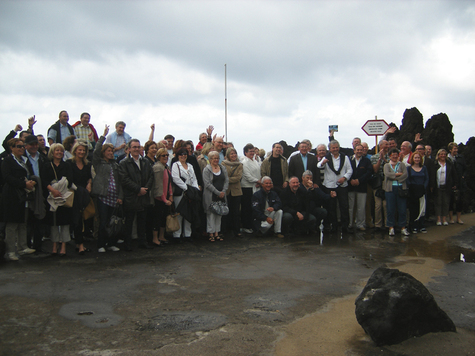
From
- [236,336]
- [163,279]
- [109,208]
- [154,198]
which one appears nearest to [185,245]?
[154,198]

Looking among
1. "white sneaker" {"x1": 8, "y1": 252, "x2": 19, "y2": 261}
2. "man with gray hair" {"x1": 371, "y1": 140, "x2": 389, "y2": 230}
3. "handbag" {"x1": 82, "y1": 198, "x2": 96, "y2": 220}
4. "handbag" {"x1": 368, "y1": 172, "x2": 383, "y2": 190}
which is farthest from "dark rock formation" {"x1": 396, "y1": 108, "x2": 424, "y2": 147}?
"white sneaker" {"x1": 8, "y1": 252, "x2": 19, "y2": 261}

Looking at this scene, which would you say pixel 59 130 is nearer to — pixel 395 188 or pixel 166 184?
pixel 166 184

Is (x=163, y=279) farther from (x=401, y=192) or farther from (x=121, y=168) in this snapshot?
(x=401, y=192)

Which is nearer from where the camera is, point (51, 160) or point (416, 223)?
point (51, 160)

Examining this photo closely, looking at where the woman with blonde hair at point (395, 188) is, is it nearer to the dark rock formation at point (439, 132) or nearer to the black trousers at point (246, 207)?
the black trousers at point (246, 207)

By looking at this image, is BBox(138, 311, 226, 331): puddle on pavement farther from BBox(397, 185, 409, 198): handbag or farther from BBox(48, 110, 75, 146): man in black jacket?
BBox(48, 110, 75, 146): man in black jacket

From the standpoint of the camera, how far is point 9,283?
5668 millimetres

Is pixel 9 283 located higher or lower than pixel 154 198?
lower

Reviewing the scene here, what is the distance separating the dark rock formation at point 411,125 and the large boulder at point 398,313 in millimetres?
19126

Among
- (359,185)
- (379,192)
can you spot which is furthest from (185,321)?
(379,192)

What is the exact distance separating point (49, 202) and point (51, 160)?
817mm

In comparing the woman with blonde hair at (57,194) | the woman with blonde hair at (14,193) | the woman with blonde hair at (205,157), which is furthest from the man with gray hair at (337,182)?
the woman with blonde hair at (14,193)

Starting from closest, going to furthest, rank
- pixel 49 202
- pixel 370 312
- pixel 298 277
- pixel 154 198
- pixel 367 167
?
pixel 370 312, pixel 298 277, pixel 49 202, pixel 154 198, pixel 367 167

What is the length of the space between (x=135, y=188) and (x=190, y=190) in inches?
54.0
